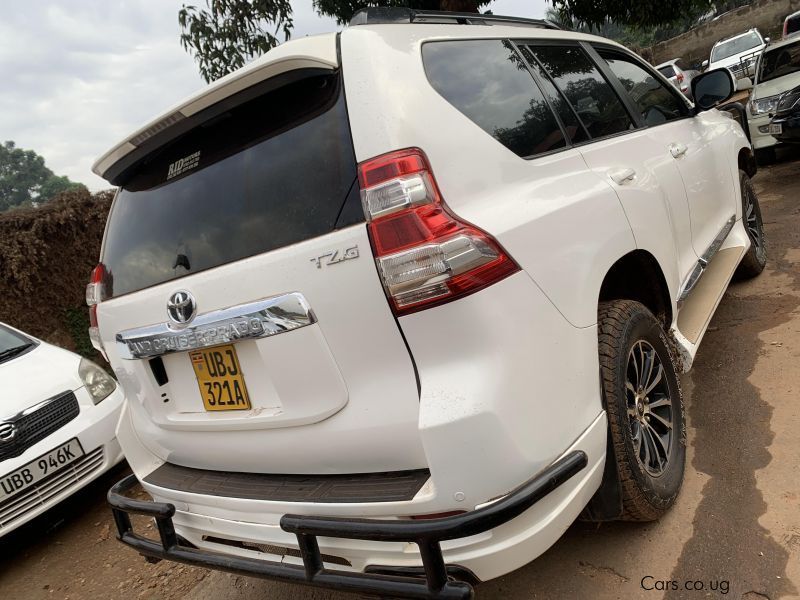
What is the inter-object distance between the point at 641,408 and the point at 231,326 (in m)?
1.46

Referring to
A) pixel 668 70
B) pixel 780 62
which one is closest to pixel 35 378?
pixel 780 62

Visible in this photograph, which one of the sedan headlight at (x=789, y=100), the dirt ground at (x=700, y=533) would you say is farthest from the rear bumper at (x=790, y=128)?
the dirt ground at (x=700, y=533)

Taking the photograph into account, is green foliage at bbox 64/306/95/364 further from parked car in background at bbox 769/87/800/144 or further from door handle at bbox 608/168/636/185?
parked car in background at bbox 769/87/800/144

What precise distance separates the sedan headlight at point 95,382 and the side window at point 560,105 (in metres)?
3.24

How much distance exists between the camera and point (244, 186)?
6.28 feet

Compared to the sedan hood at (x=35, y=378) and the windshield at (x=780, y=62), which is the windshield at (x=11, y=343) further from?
the windshield at (x=780, y=62)

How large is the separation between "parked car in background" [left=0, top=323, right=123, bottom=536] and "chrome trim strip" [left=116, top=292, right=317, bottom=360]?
1901 millimetres

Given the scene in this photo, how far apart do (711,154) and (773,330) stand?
3.60 ft

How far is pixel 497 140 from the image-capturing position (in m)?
1.91

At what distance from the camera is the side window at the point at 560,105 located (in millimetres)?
2367

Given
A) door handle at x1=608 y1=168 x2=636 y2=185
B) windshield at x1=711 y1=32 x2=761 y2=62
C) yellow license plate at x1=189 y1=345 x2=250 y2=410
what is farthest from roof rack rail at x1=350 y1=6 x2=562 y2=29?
windshield at x1=711 y1=32 x2=761 y2=62

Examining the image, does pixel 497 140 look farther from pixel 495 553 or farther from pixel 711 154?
pixel 711 154

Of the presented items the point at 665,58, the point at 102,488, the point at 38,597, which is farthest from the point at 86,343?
the point at 665,58

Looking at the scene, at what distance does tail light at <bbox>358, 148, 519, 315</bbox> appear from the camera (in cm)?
157
